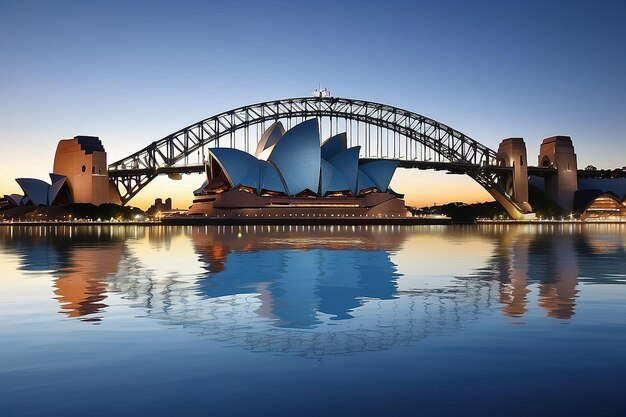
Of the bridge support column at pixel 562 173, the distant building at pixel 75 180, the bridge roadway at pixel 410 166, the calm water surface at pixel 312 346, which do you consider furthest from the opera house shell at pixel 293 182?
the calm water surface at pixel 312 346

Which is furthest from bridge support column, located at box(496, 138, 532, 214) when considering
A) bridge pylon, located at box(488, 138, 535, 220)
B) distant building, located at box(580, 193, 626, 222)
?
distant building, located at box(580, 193, 626, 222)

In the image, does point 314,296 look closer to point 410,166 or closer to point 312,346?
point 312,346

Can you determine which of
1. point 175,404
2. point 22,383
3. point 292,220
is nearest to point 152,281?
point 22,383

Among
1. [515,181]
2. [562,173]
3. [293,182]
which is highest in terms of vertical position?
[562,173]

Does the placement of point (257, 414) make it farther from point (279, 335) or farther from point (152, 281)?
point (152, 281)

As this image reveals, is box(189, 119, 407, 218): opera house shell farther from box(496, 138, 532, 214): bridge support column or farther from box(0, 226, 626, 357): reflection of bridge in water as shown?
box(0, 226, 626, 357): reflection of bridge in water

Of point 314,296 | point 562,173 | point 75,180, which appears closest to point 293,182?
point 75,180
